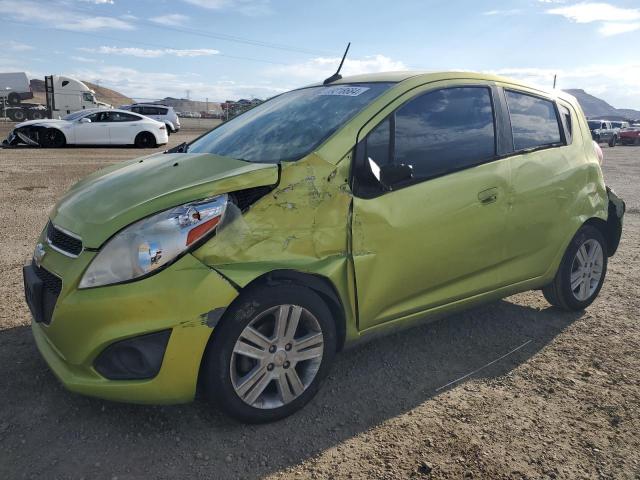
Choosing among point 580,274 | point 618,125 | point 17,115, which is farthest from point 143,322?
point 618,125

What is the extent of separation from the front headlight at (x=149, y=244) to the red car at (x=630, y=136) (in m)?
39.6

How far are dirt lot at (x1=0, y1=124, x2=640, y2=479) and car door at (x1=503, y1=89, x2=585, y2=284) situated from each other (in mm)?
603

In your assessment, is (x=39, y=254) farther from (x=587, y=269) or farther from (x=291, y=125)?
(x=587, y=269)

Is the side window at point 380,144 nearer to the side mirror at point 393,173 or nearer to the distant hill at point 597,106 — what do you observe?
the side mirror at point 393,173

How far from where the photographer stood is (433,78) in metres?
3.30


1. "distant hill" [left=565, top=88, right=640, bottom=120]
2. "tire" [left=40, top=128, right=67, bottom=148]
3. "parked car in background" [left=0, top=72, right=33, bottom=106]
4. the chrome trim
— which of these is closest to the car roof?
the chrome trim

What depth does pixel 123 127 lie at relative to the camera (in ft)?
58.6

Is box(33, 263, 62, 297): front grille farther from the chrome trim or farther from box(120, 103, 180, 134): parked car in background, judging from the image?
box(120, 103, 180, 134): parked car in background

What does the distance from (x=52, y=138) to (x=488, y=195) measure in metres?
16.7

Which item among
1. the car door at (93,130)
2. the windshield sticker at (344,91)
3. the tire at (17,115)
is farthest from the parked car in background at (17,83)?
the windshield sticker at (344,91)

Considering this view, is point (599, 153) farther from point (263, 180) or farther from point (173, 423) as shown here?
point (173, 423)

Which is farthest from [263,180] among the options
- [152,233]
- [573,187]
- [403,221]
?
[573,187]

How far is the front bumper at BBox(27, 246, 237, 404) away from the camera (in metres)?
2.32

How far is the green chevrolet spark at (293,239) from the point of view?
7.83ft
